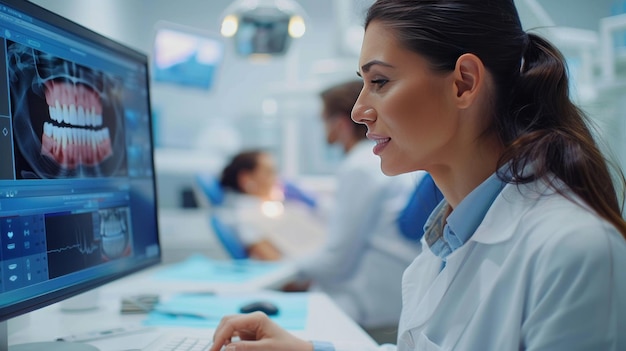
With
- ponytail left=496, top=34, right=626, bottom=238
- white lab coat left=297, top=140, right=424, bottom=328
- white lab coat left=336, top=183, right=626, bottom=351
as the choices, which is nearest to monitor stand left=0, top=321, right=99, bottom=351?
white lab coat left=336, top=183, right=626, bottom=351

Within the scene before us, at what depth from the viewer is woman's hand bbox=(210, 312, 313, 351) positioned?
954mm

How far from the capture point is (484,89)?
2.96 feet

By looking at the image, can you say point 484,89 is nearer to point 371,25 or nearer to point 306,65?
point 371,25

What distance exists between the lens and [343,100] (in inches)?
92.7

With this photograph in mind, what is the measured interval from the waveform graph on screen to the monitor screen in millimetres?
1439

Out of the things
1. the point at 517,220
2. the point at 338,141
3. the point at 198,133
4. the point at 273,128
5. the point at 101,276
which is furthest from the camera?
the point at 198,133

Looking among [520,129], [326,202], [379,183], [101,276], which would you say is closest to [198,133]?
[326,202]

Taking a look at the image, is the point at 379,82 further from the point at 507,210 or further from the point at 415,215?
the point at 415,215

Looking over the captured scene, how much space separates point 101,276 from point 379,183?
4.07 ft

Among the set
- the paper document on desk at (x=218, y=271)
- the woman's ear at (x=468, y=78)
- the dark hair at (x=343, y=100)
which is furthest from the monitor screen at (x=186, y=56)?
the woman's ear at (x=468, y=78)

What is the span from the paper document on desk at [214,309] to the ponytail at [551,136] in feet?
2.07

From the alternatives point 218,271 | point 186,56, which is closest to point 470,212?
point 218,271

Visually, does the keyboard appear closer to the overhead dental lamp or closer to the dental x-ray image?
the dental x-ray image

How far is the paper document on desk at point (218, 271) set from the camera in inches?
73.1
